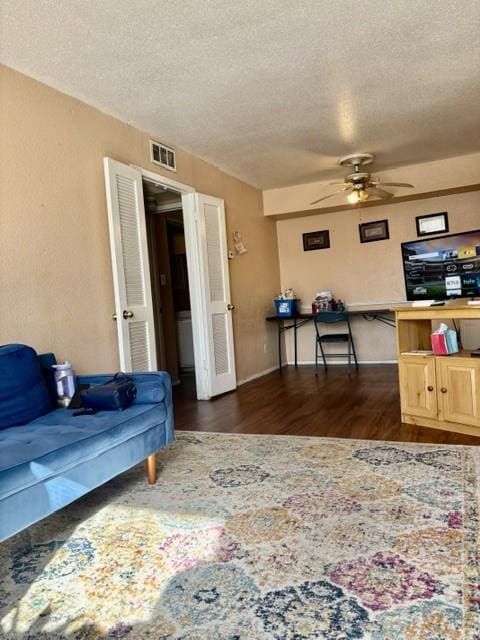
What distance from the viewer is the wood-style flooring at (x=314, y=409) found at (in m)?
3.19

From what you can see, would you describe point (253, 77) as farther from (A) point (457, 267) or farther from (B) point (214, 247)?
(A) point (457, 267)

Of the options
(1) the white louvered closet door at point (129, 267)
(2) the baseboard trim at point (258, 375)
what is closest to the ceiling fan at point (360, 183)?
(2) the baseboard trim at point (258, 375)

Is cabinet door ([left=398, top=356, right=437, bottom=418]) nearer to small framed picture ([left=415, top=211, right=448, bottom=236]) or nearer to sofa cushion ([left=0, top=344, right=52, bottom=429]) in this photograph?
sofa cushion ([left=0, top=344, right=52, bottom=429])

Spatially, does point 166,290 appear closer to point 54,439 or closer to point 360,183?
point 360,183

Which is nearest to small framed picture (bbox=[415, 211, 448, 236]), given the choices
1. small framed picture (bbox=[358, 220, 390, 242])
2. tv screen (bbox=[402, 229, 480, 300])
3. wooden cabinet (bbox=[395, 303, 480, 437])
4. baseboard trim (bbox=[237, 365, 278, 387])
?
tv screen (bbox=[402, 229, 480, 300])

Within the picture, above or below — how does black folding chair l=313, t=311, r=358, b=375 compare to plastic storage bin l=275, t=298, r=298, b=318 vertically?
below

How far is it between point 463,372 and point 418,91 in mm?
2207

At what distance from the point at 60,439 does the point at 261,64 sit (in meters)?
2.57

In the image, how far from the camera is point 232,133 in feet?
13.7

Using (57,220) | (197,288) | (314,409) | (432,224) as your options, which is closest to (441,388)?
(314,409)

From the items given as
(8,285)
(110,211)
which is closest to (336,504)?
(8,285)

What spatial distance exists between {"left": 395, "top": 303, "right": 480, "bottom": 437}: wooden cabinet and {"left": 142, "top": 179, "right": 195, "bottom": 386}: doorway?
120 inches

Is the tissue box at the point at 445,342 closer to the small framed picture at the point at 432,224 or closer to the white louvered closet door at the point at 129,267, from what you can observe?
the white louvered closet door at the point at 129,267

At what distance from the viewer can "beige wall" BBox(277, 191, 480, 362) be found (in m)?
5.98
